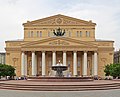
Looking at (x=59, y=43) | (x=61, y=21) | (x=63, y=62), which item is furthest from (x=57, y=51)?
(x=61, y=21)

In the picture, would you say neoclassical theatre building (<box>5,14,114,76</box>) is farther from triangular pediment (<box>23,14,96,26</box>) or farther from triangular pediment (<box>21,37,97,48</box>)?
triangular pediment (<box>21,37,97,48</box>)

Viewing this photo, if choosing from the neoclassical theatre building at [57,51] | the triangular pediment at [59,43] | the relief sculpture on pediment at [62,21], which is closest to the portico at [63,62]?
the neoclassical theatre building at [57,51]

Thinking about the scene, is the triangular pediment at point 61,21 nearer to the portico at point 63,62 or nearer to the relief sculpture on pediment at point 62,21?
the relief sculpture on pediment at point 62,21

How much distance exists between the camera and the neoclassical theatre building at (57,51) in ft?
278

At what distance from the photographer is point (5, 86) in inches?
1257

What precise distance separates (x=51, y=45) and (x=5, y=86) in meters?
51.5

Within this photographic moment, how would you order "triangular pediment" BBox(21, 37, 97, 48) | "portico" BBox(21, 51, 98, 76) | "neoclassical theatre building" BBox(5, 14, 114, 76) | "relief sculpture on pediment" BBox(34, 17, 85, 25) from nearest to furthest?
"triangular pediment" BBox(21, 37, 97, 48) → "portico" BBox(21, 51, 98, 76) → "neoclassical theatre building" BBox(5, 14, 114, 76) → "relief sculpture on pediment" BBox(34, 17, 85, 25)

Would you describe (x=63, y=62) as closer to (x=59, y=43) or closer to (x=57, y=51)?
(x=57, y=51)

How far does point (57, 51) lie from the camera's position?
280 ft

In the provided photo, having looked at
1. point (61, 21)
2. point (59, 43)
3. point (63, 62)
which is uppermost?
point (61, 21)

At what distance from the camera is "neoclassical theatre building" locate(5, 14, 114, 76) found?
278ft

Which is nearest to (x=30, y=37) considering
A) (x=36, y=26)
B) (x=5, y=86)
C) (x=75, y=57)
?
(x=36, y=26)

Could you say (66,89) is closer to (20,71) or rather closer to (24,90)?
(24,90)

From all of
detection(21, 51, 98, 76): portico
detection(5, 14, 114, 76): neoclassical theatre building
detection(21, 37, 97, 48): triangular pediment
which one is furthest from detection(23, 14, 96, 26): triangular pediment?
detection(21, 51, 98, 76): portico
